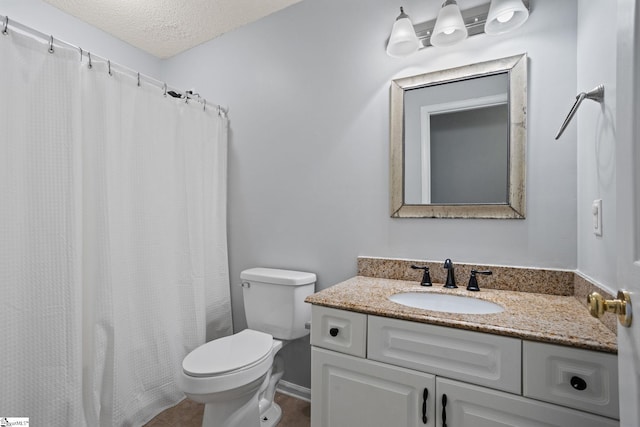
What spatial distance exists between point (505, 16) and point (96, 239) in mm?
2055

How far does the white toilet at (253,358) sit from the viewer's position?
1.30 metres

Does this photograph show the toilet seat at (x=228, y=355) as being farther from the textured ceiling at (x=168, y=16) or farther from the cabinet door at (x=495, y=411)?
the textured ceiling at (x=168, y=16)

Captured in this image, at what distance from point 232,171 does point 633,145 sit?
2.05 m

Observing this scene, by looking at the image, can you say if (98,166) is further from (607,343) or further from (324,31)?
(607,343)

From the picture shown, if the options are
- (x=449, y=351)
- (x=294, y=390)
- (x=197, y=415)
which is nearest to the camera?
(x=449, y=351)

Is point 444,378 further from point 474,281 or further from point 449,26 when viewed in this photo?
point 449,26

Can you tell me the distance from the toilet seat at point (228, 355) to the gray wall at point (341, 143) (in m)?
0.45

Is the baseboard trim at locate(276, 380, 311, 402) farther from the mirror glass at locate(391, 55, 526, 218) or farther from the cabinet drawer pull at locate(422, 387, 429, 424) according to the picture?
the mirror glass at locate(391, 55, 526, 218)

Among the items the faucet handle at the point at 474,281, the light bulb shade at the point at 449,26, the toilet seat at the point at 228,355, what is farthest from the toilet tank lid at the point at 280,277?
the light bulb shade at the point at 449,26

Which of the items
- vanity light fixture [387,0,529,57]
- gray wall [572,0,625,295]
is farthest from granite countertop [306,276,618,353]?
vanity light fixture [387,0,529,57]

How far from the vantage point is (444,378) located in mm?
1006

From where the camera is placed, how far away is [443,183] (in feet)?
4.99

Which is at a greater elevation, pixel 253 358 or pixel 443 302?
pixel 443 302

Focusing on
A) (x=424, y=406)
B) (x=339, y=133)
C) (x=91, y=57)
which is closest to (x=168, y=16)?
(x=91, y=57)
